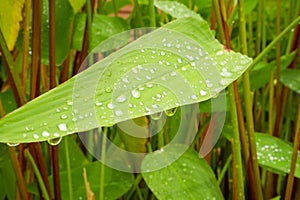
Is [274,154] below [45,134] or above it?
below

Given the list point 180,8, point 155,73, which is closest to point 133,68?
point 155,73

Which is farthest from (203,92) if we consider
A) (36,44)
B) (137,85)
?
(36,44)

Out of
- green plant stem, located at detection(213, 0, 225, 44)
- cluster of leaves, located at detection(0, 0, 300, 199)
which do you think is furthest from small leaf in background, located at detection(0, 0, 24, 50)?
green plant stem, located at detection(213, 0, 225, 44)

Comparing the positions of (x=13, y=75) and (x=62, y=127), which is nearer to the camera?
(x=62, y=127)

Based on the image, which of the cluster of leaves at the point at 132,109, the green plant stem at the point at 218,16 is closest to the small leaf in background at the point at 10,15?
the cluster of leaves at the point at 132,109

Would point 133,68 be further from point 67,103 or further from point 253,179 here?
point 253,179

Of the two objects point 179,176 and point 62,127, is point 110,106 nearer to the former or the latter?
point 62,127
